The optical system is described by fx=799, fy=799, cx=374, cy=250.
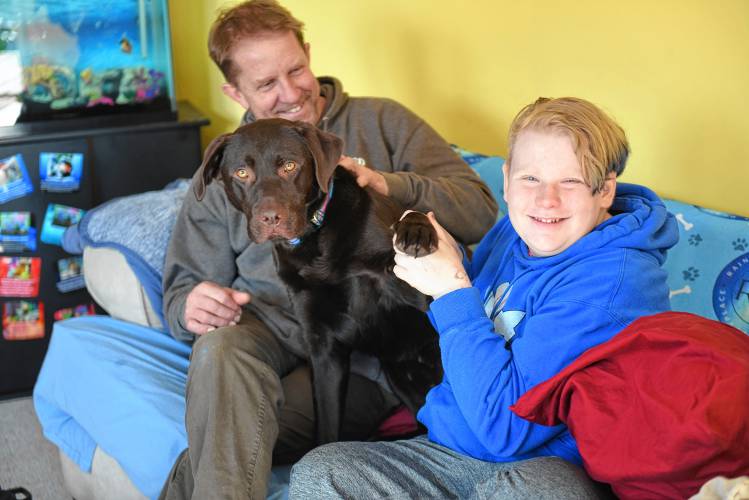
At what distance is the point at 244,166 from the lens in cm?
173

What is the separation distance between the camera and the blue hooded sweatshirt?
1297 mm

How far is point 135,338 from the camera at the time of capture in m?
2.34

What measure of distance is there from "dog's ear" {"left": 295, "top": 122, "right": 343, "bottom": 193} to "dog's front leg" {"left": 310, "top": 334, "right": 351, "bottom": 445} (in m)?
0.41

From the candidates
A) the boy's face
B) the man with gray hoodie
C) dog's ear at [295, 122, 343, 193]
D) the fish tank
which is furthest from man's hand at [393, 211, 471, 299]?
the fish tank

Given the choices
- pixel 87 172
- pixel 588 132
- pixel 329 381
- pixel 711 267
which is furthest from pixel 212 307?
pixel 87 172

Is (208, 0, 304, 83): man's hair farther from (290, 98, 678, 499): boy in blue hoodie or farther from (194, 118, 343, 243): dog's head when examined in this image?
(290, 98, 678, 499): boy in blue hoodie

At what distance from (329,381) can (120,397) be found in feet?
1.90

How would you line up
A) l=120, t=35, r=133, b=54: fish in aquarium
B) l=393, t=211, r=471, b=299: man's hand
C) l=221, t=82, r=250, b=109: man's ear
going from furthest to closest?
l=120, t=35, r=133, b=54: fish in aquarium
l=221, t=82, r=250, b=109: man's ear
l=393, t=211, r=471, b=299: man's hand

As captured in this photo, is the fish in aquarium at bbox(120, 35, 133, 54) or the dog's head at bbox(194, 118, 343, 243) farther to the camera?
the fish in aquarium at bbox(120, 35, 133, 54)

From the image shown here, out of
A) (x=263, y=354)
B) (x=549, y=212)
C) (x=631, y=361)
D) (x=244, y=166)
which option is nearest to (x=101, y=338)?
(x=263, y=354)

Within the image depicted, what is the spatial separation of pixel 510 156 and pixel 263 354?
2.59ft

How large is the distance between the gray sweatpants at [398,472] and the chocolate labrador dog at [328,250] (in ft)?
1.31

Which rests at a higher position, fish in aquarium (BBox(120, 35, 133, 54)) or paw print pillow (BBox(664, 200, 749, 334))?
fish in aquarium (BBox(120, 35, 133, 54))

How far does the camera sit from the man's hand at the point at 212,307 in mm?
1971
